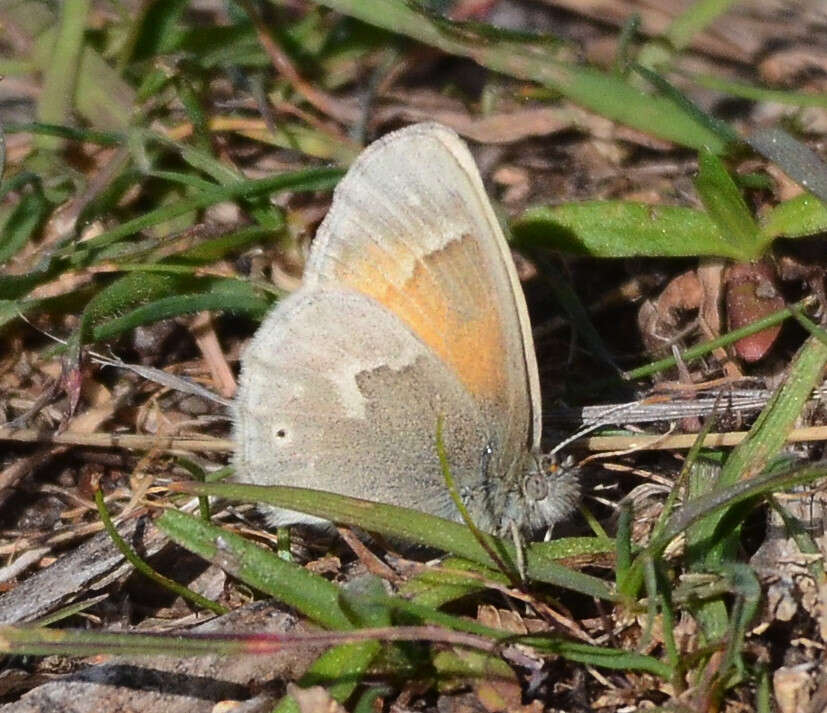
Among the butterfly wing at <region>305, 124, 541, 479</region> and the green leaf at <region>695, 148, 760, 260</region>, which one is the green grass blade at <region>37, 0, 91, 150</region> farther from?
the green leaf at <region>695, 148, 760, 260</region>

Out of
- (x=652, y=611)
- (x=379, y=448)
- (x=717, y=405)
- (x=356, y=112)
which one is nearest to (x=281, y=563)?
(x=379, y=448)

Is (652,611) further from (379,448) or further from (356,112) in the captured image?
(356,112)

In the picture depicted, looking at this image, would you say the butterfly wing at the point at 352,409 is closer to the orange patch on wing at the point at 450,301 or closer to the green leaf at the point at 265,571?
the orange patch on wing at the point at 450,301

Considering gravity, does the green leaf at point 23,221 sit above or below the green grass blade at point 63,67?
below

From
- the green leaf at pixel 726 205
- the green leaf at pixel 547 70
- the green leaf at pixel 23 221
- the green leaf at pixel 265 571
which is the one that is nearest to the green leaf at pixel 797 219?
the green leaf at pixel 726 205

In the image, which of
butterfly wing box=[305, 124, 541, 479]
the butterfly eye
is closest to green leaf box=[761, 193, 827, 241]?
butterfly wing box=[305, 124, 541, 479]

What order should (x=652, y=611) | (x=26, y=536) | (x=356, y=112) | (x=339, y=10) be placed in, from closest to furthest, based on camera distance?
(x=652, y=611) → (x=26, y=536) → (x=339, y=10) → (x=356, y=112)
